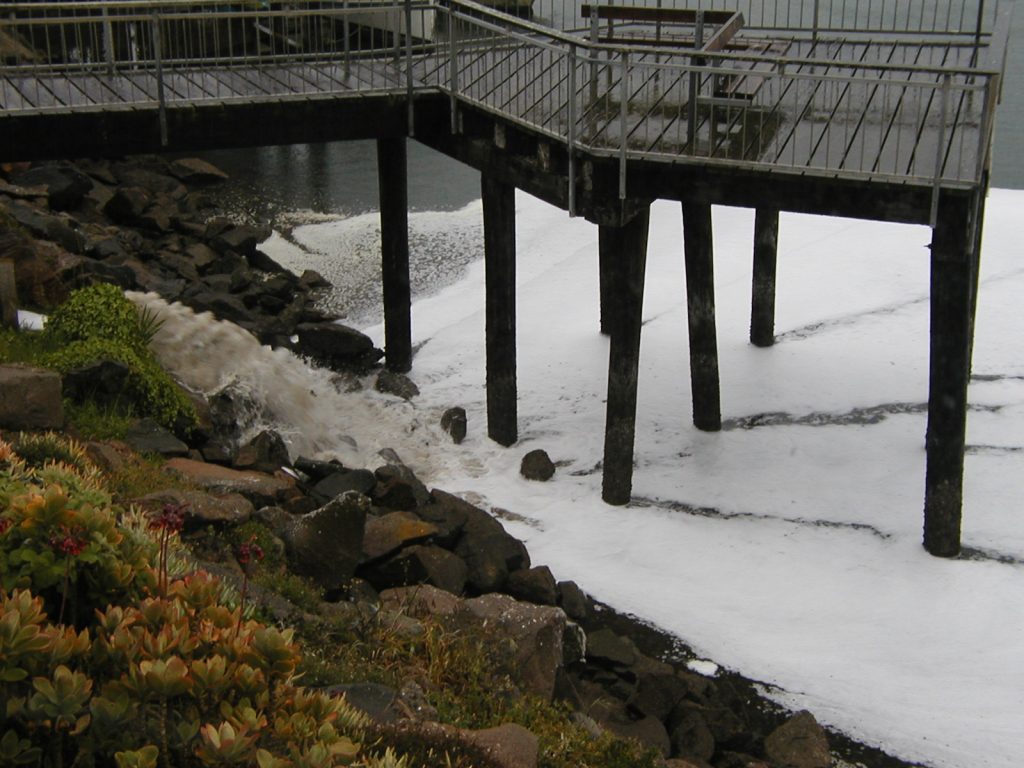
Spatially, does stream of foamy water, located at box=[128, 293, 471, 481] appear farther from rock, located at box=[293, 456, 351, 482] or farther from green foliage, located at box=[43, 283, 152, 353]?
rock, located at box=[293, 456, 351, 482]

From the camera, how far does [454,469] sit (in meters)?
15.6

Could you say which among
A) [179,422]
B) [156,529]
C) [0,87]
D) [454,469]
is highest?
[0,87]

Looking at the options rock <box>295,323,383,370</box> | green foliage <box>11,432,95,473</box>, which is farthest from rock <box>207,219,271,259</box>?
green foliage <box>11,432,95,473</box>

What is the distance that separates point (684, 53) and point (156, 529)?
7.34 meters

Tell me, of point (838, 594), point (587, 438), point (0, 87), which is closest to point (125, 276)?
point (0, 87)

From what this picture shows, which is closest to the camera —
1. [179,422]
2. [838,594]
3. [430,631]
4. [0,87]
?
[430,631]

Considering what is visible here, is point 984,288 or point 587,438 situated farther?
point 984,288

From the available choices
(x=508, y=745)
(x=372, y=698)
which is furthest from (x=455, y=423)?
(x=508, y=745)

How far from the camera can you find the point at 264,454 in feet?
44.9

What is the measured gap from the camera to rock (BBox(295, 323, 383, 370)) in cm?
1841

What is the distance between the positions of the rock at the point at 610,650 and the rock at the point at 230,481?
300cm

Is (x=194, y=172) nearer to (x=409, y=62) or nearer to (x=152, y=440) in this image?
(x=409, y=62)

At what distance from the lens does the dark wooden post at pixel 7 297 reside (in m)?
14.3

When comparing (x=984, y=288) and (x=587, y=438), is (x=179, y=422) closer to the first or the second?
(x=587, y=438)
